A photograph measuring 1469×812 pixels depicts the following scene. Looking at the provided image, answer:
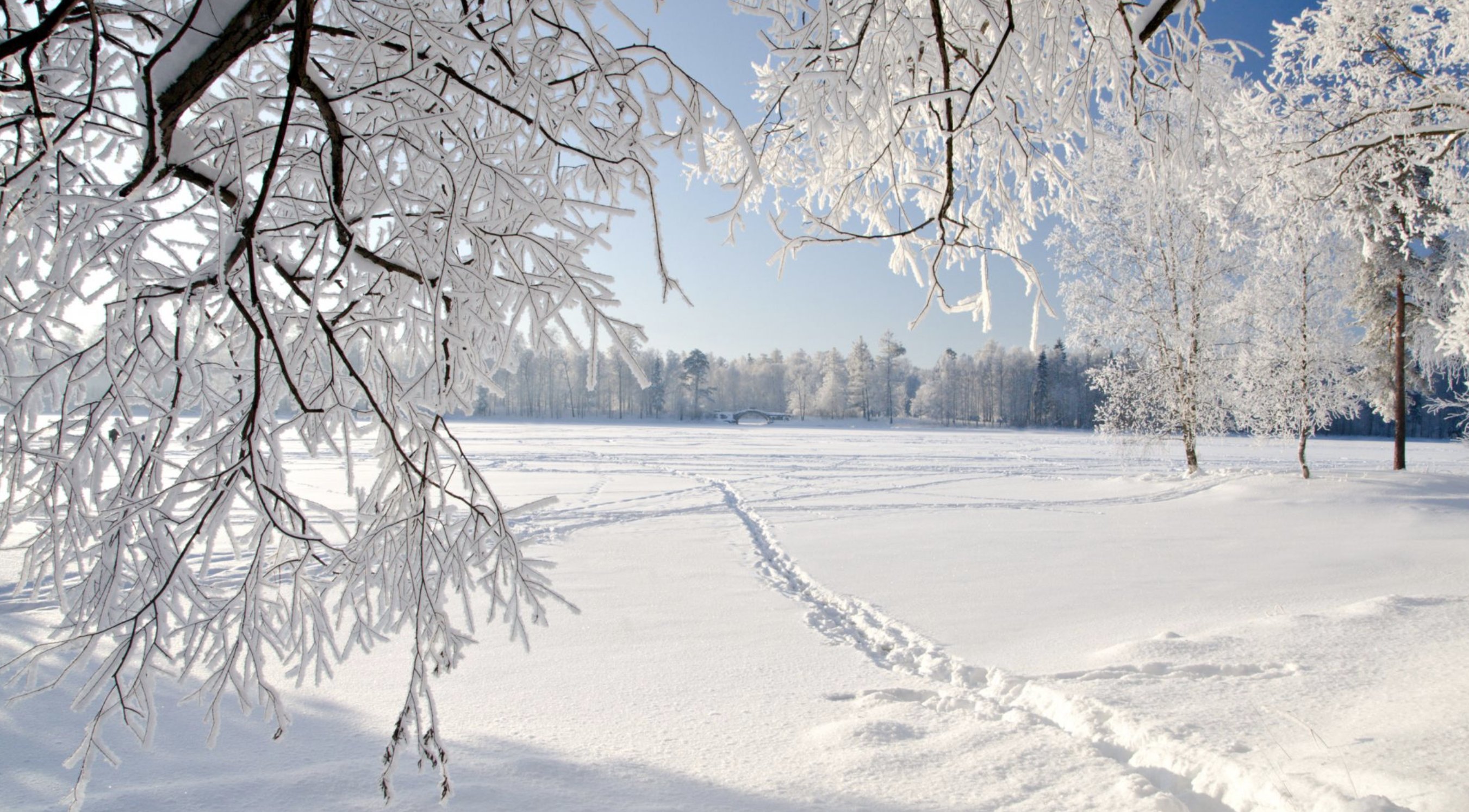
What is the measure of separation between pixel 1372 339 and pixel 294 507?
24.1m

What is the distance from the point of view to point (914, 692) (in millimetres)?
3754

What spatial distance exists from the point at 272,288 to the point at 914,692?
11.6ft

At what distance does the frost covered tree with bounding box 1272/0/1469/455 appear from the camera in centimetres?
591

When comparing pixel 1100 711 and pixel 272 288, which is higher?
pixel 272 288

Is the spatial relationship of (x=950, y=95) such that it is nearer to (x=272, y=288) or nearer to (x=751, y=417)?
(x=272, y=288)

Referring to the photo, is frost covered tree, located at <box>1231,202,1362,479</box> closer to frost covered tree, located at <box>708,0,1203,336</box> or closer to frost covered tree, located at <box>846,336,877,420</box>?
frost covered tree, located at <box>708,0,1203,336</box>

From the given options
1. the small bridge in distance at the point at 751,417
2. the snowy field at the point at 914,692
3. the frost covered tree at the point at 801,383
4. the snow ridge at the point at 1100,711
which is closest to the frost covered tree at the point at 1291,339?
the snowy field at the point at 914,692

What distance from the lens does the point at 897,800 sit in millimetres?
2635

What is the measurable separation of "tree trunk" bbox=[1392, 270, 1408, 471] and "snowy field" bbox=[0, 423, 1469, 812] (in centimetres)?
1146

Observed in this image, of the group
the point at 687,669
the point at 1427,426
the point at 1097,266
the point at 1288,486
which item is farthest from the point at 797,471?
the point at 1427,426

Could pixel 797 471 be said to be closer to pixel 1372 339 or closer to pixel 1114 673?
pixel 1114 673

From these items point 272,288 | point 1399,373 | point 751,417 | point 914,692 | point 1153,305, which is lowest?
point 914,692

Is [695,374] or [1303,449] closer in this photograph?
[1303,449]

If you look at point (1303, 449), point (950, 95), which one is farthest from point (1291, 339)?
point (950, 95)
